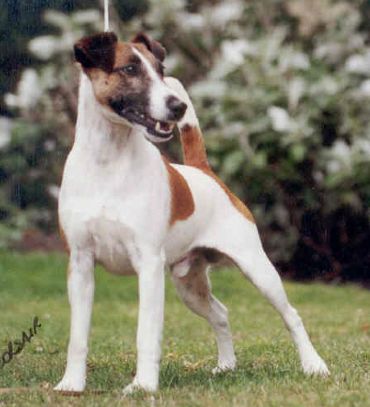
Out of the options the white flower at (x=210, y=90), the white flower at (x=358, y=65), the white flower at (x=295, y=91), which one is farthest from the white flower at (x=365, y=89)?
the white flower at (x=210, y=90)

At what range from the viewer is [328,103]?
1157cm

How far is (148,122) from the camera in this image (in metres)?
4.99

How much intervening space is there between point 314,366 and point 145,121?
163 cm

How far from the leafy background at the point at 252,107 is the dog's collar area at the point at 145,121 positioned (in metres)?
6.38

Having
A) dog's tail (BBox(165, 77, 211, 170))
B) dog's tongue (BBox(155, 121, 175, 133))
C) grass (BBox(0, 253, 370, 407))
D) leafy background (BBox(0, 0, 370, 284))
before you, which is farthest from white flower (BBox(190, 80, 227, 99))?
dog's tongue (BBox(155, 121, 175, 133))

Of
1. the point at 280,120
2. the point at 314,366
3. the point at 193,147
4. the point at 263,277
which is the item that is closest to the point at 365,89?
the point at 280,120

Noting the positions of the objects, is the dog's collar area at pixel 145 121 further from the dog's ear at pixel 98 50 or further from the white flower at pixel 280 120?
the white flower at pixel 280 120

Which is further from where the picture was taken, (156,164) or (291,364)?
(291,364)

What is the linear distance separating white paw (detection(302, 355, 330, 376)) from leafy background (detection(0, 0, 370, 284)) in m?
5.68

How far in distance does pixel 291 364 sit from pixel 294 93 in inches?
223

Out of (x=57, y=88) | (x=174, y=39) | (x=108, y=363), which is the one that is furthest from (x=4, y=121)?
(x=108, y=363)

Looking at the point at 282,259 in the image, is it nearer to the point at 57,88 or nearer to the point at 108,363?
the point at 57,88

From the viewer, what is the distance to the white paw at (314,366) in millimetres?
5657

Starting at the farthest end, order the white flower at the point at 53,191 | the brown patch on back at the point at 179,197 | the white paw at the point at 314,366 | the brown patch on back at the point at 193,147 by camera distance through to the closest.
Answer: the white flower at the point at 53,191 < the brown patch on back at the point at 193,147 < the white paw at the point at 314,366 < the brown patch on back at the point at 179,197
